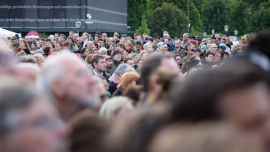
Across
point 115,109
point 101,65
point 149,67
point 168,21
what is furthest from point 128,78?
point 168,21

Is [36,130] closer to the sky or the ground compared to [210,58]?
closer to the ground

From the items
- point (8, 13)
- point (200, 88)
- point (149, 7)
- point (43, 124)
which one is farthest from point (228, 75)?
point (149, 7)

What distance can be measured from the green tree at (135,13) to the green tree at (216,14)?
19.9 meters

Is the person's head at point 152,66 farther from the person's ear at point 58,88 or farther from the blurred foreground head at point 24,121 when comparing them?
the blurred foreground head at point 24,121

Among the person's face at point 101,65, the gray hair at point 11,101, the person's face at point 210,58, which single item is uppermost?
the person's face at point 210,58

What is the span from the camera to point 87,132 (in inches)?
87.1

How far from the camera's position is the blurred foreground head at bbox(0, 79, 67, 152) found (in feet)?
4.01

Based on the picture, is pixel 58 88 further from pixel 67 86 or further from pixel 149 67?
pixel 149 67

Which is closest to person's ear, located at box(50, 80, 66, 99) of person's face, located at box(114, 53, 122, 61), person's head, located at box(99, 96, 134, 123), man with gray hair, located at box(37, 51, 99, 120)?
man with gray hair, located at box(37, 51, 99, 120)

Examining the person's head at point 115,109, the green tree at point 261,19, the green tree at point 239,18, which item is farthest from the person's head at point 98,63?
the green tree at point 239,18

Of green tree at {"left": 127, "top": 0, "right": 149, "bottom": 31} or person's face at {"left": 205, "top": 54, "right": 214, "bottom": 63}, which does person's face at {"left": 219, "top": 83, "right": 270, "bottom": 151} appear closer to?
person's face at {"left": 205, "top": 54, "right": 214, "bottom": 63}

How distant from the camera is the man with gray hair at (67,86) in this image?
9.11ft

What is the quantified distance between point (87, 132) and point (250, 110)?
116cm

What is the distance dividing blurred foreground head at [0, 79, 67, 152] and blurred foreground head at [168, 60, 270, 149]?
460 mm
